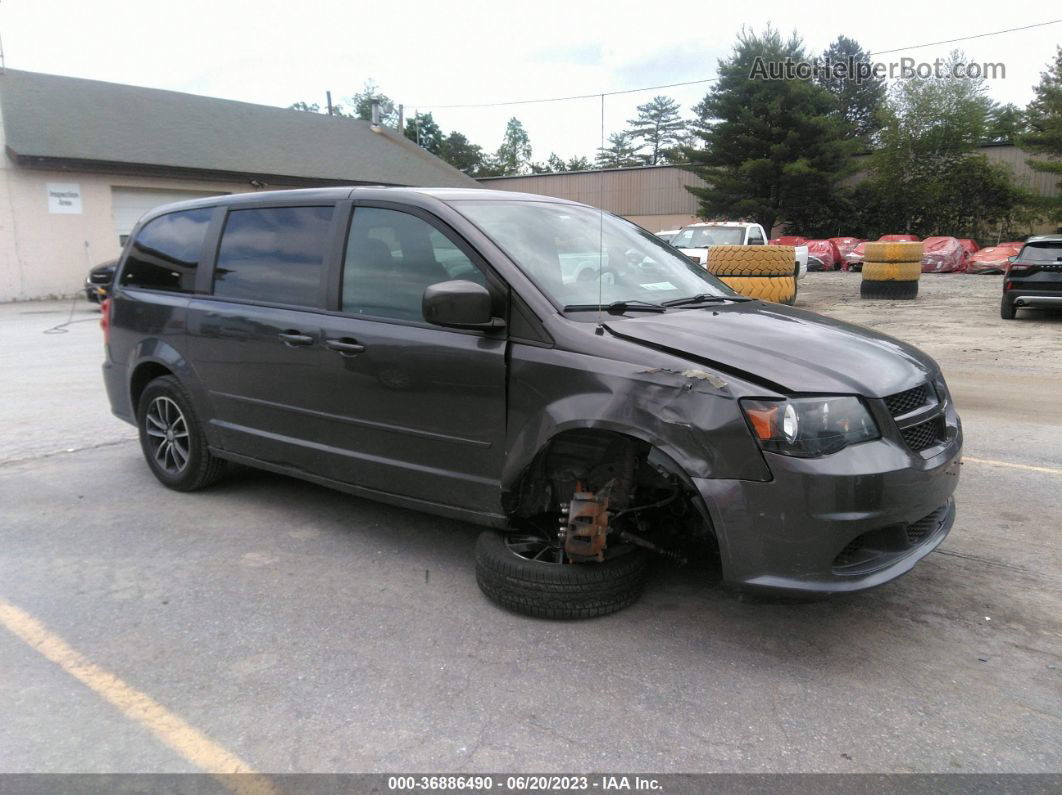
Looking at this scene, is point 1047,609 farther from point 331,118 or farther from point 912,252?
point 331,118

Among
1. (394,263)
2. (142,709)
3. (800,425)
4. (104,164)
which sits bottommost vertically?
(142,709)

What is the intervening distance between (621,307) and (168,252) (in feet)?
10.6

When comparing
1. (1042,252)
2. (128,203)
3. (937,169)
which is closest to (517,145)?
(937,169)

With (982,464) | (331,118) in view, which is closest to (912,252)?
(982,464)

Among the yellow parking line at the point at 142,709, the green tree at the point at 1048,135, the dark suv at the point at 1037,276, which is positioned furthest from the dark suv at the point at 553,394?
the green tree at the point at 1048,135

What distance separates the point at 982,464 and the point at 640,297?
3.29 m

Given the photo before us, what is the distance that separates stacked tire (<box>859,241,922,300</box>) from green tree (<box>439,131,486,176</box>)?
2225 inches

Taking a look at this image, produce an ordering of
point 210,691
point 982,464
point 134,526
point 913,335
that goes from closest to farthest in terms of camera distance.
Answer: point 210,691 < point 134,526 < point 982,464 < point 913,335

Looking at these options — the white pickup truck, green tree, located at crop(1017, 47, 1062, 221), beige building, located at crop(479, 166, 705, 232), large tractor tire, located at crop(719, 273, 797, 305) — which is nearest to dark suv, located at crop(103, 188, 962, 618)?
large tractor tire, located at crop(719, 273, 797, 305)

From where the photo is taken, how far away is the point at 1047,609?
11.3 ft

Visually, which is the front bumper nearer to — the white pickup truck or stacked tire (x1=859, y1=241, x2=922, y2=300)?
the white pickup truck

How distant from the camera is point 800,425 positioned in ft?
9.34

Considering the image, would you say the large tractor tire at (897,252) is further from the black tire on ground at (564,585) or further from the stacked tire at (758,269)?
the black tire on ground at (564,585)

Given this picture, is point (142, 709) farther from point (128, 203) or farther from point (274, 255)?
point (128, 203)
